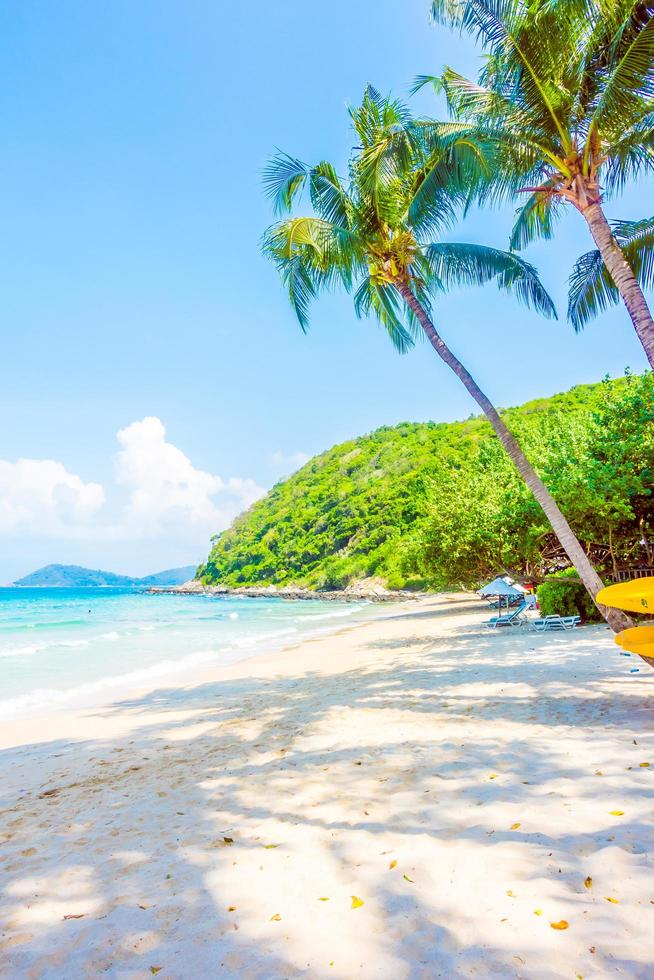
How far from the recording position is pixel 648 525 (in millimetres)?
12922

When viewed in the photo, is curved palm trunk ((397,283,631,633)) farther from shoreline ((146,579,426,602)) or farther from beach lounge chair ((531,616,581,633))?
shoreline ((146,579,426,602))

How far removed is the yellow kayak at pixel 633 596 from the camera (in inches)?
186

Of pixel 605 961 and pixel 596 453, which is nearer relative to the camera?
pixel 605 961

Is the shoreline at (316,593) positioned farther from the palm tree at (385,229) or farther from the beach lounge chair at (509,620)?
the palm tree at (385,229)

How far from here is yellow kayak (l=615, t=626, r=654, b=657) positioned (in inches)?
197

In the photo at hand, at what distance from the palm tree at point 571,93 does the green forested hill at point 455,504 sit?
5.97 m

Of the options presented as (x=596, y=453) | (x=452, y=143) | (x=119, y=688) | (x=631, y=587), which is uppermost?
(x=452, y=143)

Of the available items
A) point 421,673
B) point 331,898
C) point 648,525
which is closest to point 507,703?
point 421,673

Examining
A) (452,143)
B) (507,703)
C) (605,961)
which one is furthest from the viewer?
(452,143)

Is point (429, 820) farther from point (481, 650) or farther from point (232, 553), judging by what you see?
point (232, 553)

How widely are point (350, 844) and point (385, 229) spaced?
366 inches

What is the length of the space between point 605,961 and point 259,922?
145 cm

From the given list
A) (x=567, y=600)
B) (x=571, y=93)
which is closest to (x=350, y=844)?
(x=571, y=93)

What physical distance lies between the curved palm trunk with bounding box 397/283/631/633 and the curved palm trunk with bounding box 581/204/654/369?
6.38 ft
